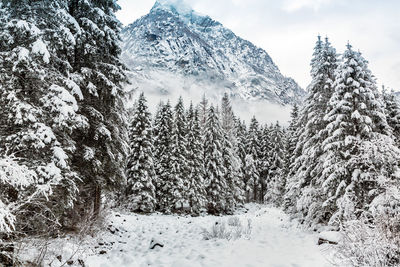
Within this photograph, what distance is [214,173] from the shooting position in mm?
32344

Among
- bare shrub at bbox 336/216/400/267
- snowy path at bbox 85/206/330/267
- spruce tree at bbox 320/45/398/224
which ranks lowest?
snowy path at bbox 85/206/330/267

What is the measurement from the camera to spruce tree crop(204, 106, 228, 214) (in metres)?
31.9

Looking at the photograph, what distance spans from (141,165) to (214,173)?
30.2ft

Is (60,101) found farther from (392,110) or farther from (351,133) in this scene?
(392,110)

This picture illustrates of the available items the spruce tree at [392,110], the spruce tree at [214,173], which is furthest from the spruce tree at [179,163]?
the spruce tree at [392,110]

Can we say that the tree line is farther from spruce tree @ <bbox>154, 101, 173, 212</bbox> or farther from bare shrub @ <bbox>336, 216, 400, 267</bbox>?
bare shrub @ <bbox>336, 216, 400, 267</bbox>

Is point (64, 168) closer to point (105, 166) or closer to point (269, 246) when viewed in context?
point (105, 166)

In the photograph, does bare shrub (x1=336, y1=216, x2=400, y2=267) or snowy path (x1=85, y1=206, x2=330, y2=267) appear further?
snowy path (x1=85, y1=206, x2=330, y2=267)

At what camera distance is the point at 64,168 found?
799 centimetres

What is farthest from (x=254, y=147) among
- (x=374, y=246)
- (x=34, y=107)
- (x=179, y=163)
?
(x=374, y=246)

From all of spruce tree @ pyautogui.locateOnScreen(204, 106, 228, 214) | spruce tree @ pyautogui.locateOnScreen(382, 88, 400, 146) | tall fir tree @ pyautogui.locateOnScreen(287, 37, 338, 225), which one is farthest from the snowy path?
spruce tree @ pyautogui.locateOnScreen(204, 106, 228, 214)

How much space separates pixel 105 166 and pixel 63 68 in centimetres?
446

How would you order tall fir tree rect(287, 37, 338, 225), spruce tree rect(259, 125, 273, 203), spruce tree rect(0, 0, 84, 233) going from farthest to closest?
spruce tree rect(259, 125, 273, 203), tall fir tree rect(287, 37, 338, 225), spruce tree rect(0, 0, 84, 233)

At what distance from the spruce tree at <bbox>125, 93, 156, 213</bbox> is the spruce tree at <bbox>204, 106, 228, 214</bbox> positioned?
22.9 feet
